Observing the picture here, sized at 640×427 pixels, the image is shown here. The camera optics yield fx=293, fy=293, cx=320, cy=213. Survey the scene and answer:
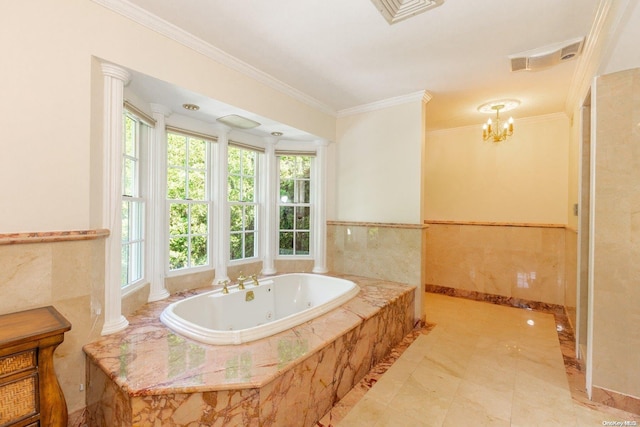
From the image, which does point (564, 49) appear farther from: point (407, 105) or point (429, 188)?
point (429, 188)

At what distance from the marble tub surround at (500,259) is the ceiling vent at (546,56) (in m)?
2.15

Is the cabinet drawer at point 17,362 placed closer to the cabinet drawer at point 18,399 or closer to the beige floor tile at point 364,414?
the cabinet drawer at point 18,399

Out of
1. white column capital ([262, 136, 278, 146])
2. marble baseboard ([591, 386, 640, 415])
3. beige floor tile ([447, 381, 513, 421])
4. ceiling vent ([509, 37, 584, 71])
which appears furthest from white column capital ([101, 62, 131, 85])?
marble baseboard ([591, 386, 640, 415])

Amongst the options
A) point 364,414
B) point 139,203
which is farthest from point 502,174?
point 139,203

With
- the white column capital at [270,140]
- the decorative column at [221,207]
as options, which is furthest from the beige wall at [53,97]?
the white column capital at [270,140]

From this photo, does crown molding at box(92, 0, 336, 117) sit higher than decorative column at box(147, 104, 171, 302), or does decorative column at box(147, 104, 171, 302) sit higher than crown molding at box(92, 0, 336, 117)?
crown molding at box(92, 0, 336, 117)

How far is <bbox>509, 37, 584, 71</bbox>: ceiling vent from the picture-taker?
2053 mm

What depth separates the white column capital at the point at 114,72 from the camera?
5.61 ft

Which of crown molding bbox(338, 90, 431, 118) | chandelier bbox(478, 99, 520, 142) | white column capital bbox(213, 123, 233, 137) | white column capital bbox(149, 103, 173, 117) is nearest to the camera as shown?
white column capital bbox(149, 103, 173, 117)

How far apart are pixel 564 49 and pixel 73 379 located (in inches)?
147

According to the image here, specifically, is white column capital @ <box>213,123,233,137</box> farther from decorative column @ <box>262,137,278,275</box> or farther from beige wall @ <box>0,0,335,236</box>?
beige wall @ <box>0,0,335,236</box>

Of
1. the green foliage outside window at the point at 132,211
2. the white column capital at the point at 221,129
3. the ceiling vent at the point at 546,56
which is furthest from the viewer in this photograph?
the white column capital at the point at 221,129

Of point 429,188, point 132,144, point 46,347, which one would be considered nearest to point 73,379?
point 46,347

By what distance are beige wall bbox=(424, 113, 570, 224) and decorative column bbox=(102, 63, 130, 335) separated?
13.1 feet
